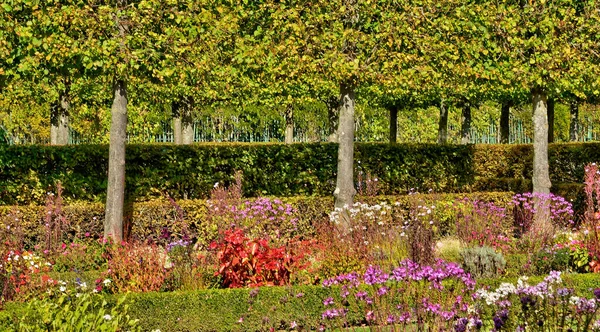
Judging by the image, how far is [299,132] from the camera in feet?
123

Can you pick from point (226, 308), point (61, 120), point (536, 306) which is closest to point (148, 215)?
point (226, 308)

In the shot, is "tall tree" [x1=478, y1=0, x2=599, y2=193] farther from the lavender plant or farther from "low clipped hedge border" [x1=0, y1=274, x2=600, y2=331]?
the lavender plant

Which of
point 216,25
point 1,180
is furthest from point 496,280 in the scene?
point 1,180

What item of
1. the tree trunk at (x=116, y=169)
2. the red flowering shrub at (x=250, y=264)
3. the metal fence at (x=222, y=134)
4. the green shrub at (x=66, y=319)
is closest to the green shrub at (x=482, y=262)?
the red flowering shrub at (x=250, y=264)

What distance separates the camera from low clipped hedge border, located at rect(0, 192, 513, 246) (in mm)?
12555

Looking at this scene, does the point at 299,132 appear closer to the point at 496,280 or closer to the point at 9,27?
the point at 9,27

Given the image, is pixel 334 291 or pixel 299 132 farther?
pixel 299 132

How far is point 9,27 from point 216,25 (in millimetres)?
3216

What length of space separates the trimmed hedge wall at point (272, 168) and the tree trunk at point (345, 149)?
2280 mm

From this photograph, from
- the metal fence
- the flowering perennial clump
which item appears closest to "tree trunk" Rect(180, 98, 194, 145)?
the metal fence

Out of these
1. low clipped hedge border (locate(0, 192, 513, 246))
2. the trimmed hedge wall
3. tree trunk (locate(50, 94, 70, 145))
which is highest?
tree trunk (locate(50, 94, 70, 145))

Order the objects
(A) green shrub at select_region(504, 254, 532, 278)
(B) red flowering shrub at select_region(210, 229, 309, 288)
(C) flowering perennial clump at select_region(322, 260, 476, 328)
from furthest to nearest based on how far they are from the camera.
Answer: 1. (A) green shrub at select_region(504, 254, 532, 278)
2. (B) red flowering shrub at select_region(210, 229, 309, 288)
3. (C) flowering perennial clump at select_region(322, 260, 476, 328)

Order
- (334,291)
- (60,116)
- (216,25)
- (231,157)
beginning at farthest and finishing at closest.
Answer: (60,116), (231,157), (216,25), (334,291)

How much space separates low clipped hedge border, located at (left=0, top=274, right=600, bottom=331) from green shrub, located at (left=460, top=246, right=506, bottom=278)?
161 cm
